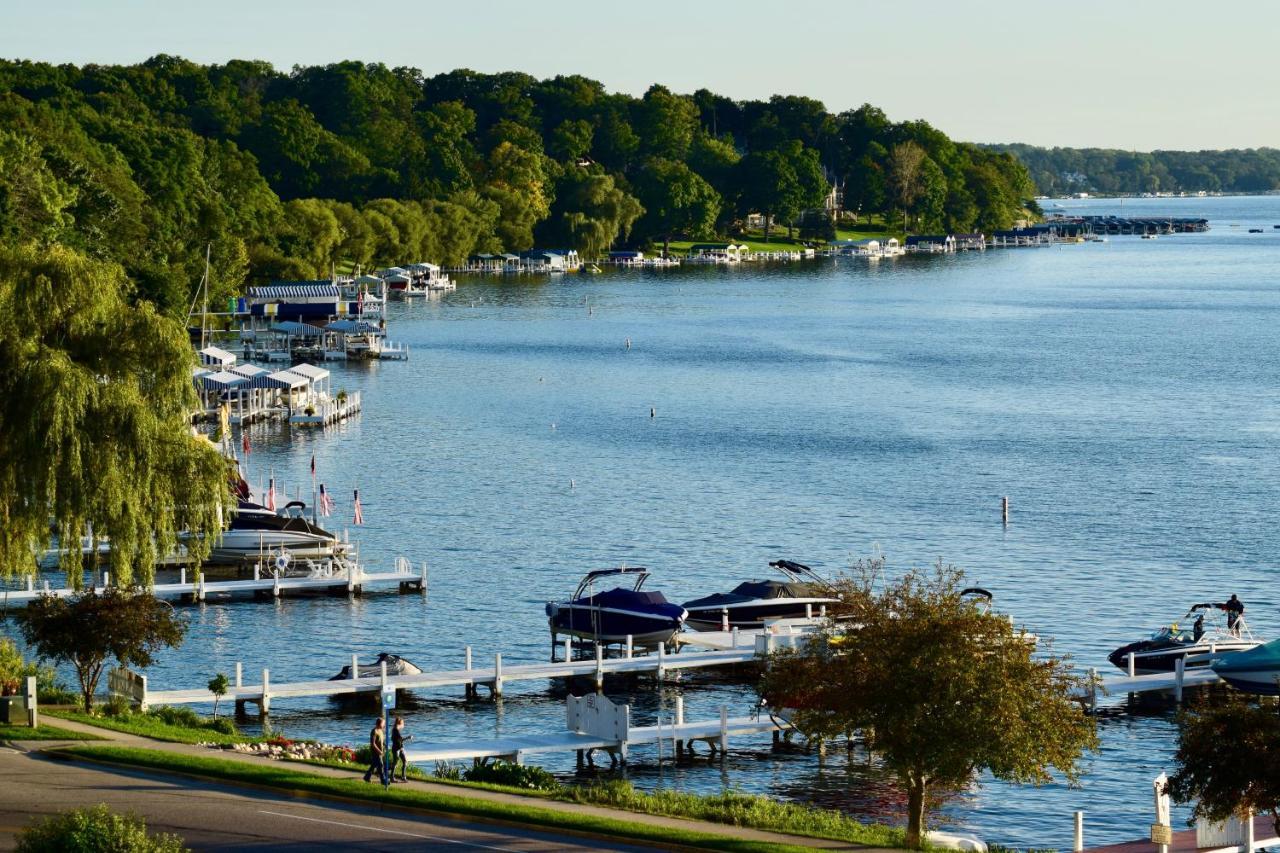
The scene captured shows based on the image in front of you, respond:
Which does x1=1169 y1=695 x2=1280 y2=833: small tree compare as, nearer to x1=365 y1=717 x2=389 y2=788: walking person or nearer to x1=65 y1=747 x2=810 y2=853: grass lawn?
x1=65 y1=747 x2=810 y2=853: grass lawn

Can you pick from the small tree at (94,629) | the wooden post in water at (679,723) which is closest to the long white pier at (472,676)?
the small tree at (94,629)

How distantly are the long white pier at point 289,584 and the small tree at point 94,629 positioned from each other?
58.6ft

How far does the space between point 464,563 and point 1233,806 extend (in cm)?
4390

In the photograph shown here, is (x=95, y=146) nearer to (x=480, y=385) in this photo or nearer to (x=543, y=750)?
(x=480, y=385)

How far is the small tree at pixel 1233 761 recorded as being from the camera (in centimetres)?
2983

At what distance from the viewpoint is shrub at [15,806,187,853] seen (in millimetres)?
24188

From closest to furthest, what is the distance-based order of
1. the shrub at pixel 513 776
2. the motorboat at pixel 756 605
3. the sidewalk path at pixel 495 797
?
the sidewalk path at pixel 495 797
the shrub at pixel 513 776
the motorboat at pixel 756 605

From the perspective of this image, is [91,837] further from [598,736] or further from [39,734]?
[598,736]

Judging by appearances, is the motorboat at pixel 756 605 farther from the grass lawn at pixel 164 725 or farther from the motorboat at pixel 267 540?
the grass lawn at pixel 164 725

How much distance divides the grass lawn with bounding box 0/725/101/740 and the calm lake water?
9.80 metres

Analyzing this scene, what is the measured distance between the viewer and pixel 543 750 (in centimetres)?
4578

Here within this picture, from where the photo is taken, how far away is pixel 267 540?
68.6 m

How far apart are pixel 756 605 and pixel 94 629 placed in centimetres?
2319

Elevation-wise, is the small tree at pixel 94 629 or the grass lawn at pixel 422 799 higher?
the small tree at pixel 94 629
